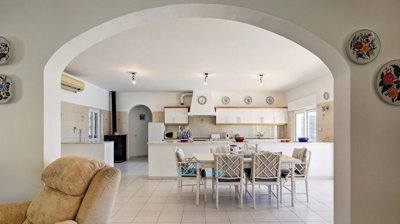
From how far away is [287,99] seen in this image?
9156mm

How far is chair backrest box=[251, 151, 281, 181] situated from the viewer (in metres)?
3.98

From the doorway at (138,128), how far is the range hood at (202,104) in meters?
2.32

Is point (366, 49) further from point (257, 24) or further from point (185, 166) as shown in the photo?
point (185, 166)

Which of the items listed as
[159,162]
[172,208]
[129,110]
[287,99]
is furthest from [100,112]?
[287,99]

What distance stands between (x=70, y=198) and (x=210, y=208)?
95.2 inches

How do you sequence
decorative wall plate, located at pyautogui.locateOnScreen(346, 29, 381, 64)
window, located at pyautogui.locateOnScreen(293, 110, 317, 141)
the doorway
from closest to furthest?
decorative wall plate, located at pyautogui.locateOnScreen(346, 29, 381, 64) → window, located at pyautogui.locateOnScreen(293, 110, 317, 141) → the doorway

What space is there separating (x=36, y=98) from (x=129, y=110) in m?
7.38

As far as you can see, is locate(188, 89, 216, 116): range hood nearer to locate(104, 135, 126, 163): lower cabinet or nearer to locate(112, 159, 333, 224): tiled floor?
locate(104, 135, 126, 163): lower cabinet

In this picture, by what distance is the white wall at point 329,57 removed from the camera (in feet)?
6.75

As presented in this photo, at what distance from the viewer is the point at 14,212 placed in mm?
2062

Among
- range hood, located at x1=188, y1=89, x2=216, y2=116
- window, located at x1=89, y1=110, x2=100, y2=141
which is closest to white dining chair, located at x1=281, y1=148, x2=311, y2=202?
range hood, located at x1=188, y1=89, x2=216, y2=116

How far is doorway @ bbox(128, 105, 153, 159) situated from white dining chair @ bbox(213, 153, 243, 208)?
6.70m

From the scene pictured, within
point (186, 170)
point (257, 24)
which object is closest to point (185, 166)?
point (186, 170)

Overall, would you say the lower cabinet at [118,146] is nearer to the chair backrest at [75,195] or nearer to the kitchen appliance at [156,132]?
the kitchen appliance at [156,132]
